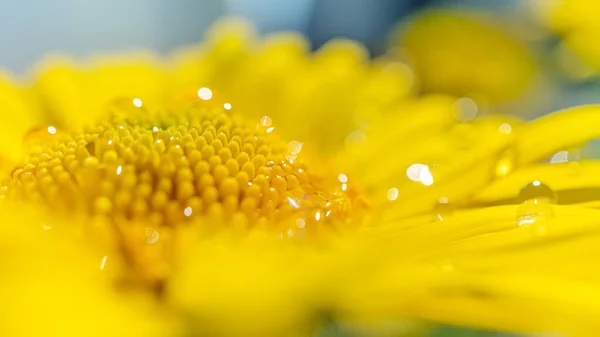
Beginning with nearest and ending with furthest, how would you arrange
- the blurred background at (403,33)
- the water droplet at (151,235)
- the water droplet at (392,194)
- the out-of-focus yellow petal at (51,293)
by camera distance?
the out-of-focus yellow petal at (51,293) < the water droplet at (151,235) < the water droplet at (392,194) < the blurred background at (403,33)

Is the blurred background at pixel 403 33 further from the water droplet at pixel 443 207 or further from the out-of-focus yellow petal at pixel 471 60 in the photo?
the water droplet at pixel 443 207

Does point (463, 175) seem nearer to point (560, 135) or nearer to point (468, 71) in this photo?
point (560, 135)

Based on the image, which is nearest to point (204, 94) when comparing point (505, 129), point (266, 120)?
point (266, 120)

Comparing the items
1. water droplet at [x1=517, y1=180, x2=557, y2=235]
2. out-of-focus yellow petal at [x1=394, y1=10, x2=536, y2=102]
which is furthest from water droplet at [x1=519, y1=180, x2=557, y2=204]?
out-of-focus yellow petal at [x1=394, y1=10, x2=536, y2=102]

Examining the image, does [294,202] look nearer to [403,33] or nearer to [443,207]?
[443,207]

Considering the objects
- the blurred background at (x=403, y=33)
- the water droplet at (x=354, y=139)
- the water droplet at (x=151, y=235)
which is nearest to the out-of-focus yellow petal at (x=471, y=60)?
the blurred background at (x=403, y=33)

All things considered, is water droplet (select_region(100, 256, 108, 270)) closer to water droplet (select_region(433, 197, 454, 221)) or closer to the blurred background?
water droplet (select_region(433, 197, 454, 221))

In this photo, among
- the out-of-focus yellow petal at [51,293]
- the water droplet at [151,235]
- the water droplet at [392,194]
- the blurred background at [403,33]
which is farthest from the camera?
the blurred background at [403,33]
